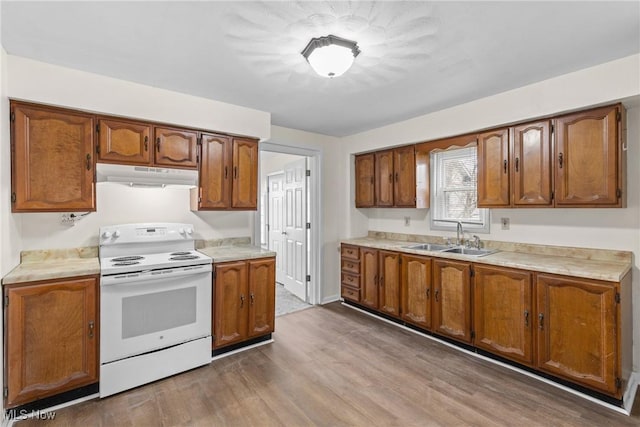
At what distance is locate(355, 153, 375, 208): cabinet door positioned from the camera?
4352 mm

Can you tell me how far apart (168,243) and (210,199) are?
586 mm

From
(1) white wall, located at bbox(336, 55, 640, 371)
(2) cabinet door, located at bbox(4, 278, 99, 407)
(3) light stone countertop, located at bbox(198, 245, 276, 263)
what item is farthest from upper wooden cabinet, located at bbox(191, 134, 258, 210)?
(1) white wall, located at bbox(336, 55, 640, 371)

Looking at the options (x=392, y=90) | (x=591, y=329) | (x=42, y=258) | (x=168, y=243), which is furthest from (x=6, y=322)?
(x=591, y=329)

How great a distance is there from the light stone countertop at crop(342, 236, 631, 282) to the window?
0.37 metres

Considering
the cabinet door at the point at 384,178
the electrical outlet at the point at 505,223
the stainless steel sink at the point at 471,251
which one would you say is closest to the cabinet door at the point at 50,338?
the cabinet door at the point at 384,178

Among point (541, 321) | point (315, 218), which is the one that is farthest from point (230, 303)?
point (541, 321)

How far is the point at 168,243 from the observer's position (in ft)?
10.1

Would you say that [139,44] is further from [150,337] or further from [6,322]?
[150,337]

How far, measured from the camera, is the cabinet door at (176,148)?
2838 millimetres

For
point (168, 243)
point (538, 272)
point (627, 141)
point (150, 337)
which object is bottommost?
point (150, 337)

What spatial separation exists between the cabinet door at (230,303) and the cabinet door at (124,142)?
3.89ft

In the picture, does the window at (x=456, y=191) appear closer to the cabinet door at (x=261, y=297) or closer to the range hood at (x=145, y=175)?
the cabinet door at (x=261, y=297)

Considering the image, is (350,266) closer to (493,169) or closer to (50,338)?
(493,169)

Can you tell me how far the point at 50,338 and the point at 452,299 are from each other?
3.29 meters
